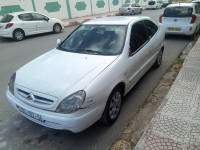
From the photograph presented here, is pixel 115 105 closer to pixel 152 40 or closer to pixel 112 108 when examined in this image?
pixel 112 108

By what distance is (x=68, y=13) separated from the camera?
1908 cm

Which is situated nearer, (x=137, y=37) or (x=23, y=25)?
(x=137, y=37)

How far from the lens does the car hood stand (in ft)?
8.53

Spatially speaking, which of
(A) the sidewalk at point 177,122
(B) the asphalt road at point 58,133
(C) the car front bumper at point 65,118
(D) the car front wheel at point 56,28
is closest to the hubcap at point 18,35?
(D) the car front wheel at point 56,28

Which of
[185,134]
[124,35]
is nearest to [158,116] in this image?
[185,134]

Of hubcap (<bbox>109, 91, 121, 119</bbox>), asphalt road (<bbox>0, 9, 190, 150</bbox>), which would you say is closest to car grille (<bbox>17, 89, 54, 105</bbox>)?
asphalt road (<bbox>0, 9, 190, 150</bbox>)

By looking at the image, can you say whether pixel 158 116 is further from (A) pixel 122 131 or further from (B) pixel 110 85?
(B) pixel 110 85

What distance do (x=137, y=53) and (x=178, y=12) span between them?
622cm

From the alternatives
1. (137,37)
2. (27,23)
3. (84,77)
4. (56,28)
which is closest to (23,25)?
(27,23)

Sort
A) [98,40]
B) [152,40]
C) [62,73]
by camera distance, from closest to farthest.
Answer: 1. [62,73]
2. [98,40]
3. [152,40]

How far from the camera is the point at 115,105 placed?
3.21m

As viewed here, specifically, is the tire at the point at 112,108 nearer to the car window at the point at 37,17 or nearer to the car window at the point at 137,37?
the car window at the point at 137,37

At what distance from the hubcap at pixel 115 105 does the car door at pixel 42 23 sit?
977 centimetres

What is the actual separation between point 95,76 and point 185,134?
161 cm
